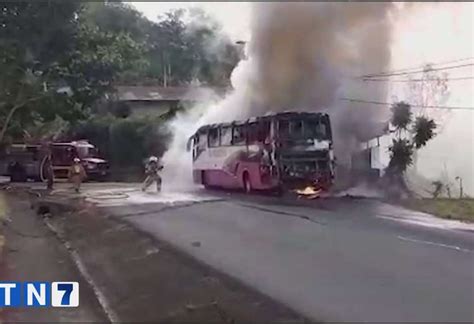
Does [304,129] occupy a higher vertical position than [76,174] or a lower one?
higher

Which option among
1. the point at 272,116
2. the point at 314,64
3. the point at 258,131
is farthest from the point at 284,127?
the point at 314,64

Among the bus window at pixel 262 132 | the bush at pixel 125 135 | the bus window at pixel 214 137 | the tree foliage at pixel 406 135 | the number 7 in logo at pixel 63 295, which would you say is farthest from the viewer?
the tree foliage at pixel 406 135

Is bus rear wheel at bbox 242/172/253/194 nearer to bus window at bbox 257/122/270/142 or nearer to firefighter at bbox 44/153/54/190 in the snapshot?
bus window at bbox 257/122/270/142

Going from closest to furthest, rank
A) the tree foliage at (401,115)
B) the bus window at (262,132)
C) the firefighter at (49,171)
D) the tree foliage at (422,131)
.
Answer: the firefighter at (49,171)
the bus window at (262,132)
the tree foliage at (401,115)
the tree foliage at (422,131)

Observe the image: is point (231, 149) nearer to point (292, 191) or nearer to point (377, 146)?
point (292, 191)

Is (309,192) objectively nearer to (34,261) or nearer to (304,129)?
(304,129)

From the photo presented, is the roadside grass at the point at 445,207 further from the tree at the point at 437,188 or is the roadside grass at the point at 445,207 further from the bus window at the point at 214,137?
the bus window at the point at 214,137

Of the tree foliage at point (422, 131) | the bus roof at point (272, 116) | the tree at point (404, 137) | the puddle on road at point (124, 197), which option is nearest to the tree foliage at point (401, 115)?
the tree at point (404, 137)
